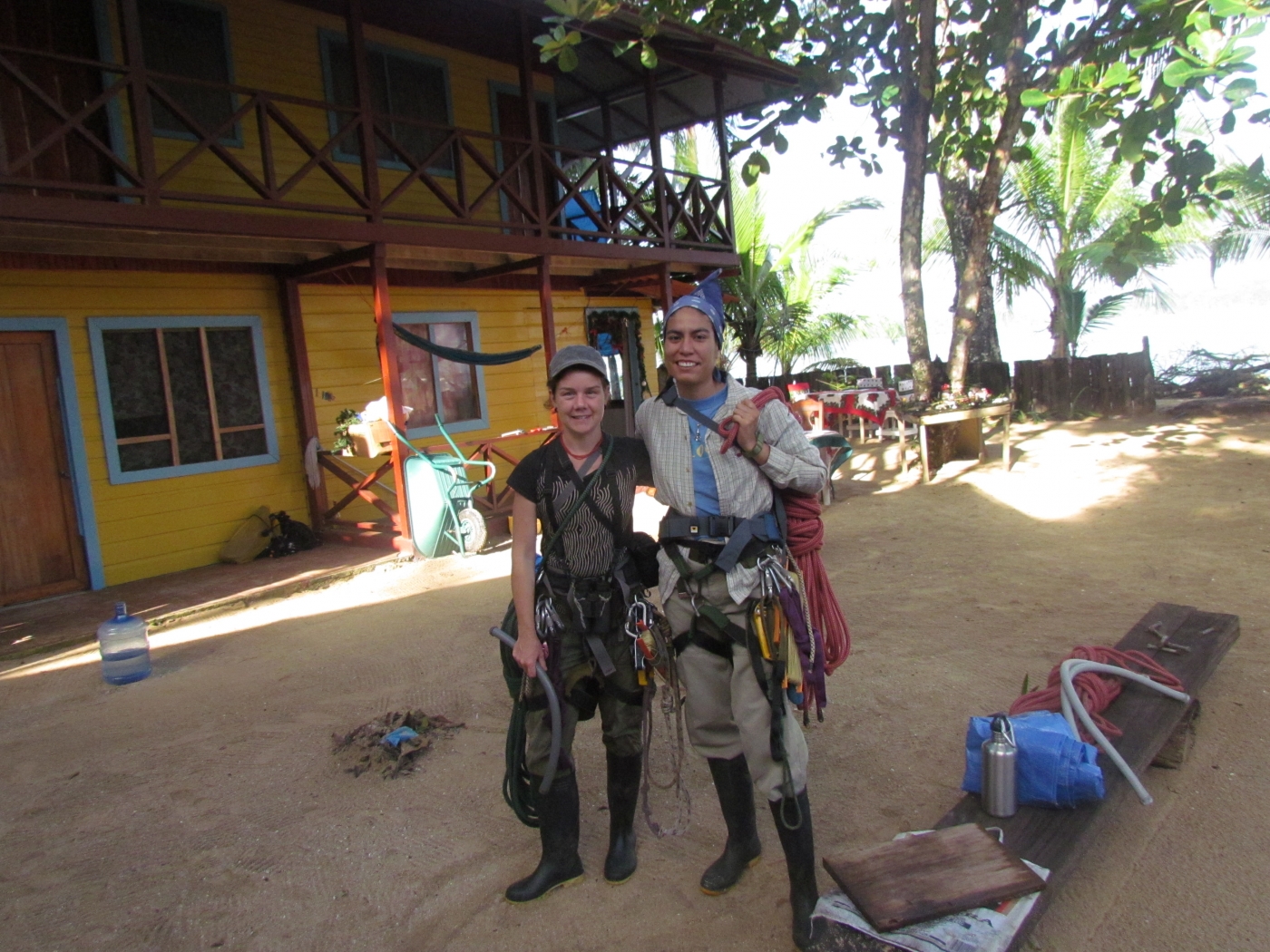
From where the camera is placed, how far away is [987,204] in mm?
10297

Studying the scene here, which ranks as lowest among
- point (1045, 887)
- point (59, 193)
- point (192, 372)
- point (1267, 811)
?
point (1267, 811)

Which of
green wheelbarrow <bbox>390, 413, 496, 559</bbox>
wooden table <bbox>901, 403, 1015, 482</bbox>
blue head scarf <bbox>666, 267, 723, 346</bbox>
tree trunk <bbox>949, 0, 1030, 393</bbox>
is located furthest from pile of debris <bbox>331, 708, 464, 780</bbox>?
tree trunk <bbox>949, 0, 1030, 393</bbox>

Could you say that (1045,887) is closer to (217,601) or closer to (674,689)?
(674,689)

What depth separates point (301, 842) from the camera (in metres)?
3.09

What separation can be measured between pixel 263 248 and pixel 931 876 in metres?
7.53

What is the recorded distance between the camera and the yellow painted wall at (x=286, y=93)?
821 centimetres

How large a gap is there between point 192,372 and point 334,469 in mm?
1549

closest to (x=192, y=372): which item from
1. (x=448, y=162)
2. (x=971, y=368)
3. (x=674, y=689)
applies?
(x=448, y=162)

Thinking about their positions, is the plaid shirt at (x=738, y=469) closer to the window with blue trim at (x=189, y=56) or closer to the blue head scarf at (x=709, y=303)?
the blue head scarf at (x=709, y=303)

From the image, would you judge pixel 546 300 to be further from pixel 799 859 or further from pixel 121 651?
pixel 799 859

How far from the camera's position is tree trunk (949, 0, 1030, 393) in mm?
9523

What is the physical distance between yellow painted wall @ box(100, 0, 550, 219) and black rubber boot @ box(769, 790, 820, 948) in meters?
6.46

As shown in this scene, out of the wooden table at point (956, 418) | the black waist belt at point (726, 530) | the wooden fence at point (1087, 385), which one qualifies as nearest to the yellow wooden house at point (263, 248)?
the wooden table at point (956, 418)

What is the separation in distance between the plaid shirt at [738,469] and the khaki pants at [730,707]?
68 mm
